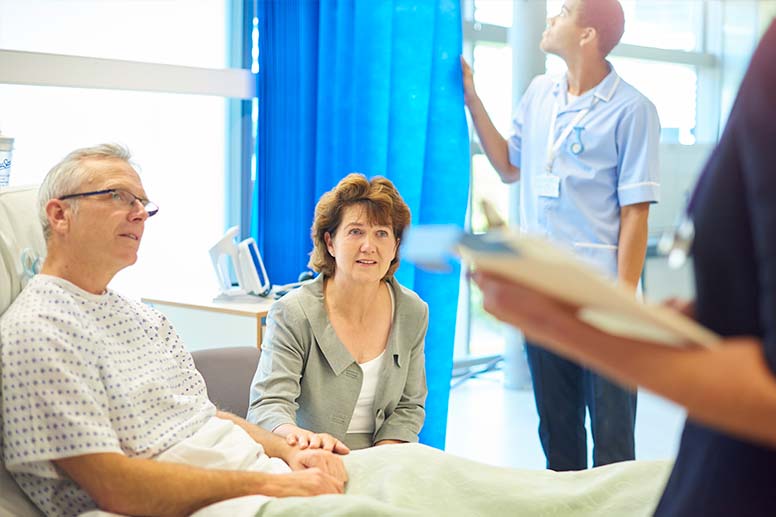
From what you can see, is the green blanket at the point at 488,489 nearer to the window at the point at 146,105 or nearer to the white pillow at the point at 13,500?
the white pillow at the point at 13,500

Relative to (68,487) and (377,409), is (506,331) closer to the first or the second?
(377,409)

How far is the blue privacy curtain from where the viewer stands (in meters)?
3.01

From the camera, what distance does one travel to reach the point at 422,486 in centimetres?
164

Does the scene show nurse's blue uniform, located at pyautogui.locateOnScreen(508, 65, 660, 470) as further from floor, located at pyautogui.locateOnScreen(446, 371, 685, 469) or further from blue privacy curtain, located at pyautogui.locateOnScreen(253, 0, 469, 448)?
floor, located at pyautogui.locateOnScreen(446, 371, 685, 469)

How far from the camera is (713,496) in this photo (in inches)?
30.9

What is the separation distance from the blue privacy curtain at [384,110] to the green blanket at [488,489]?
136cm

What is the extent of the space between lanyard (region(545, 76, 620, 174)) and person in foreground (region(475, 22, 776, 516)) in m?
1.85

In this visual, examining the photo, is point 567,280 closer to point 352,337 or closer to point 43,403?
point 43,403

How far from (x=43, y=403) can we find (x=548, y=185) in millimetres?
1667

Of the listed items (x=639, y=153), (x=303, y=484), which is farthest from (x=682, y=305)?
(x=639, y=153)

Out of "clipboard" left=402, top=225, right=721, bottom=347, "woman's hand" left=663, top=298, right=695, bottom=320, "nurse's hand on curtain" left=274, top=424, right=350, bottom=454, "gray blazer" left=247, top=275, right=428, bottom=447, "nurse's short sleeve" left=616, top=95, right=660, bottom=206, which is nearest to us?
"clipboard" left=402, top=225, right=721, bottom=347

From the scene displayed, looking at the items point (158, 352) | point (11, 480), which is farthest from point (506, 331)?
point (11, 480)

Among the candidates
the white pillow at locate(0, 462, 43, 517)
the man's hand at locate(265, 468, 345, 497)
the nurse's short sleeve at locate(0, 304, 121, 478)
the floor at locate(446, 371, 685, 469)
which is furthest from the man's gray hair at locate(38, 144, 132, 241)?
the floor at locate(446, 371, 685, 469)

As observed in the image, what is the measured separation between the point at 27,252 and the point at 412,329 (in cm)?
101
